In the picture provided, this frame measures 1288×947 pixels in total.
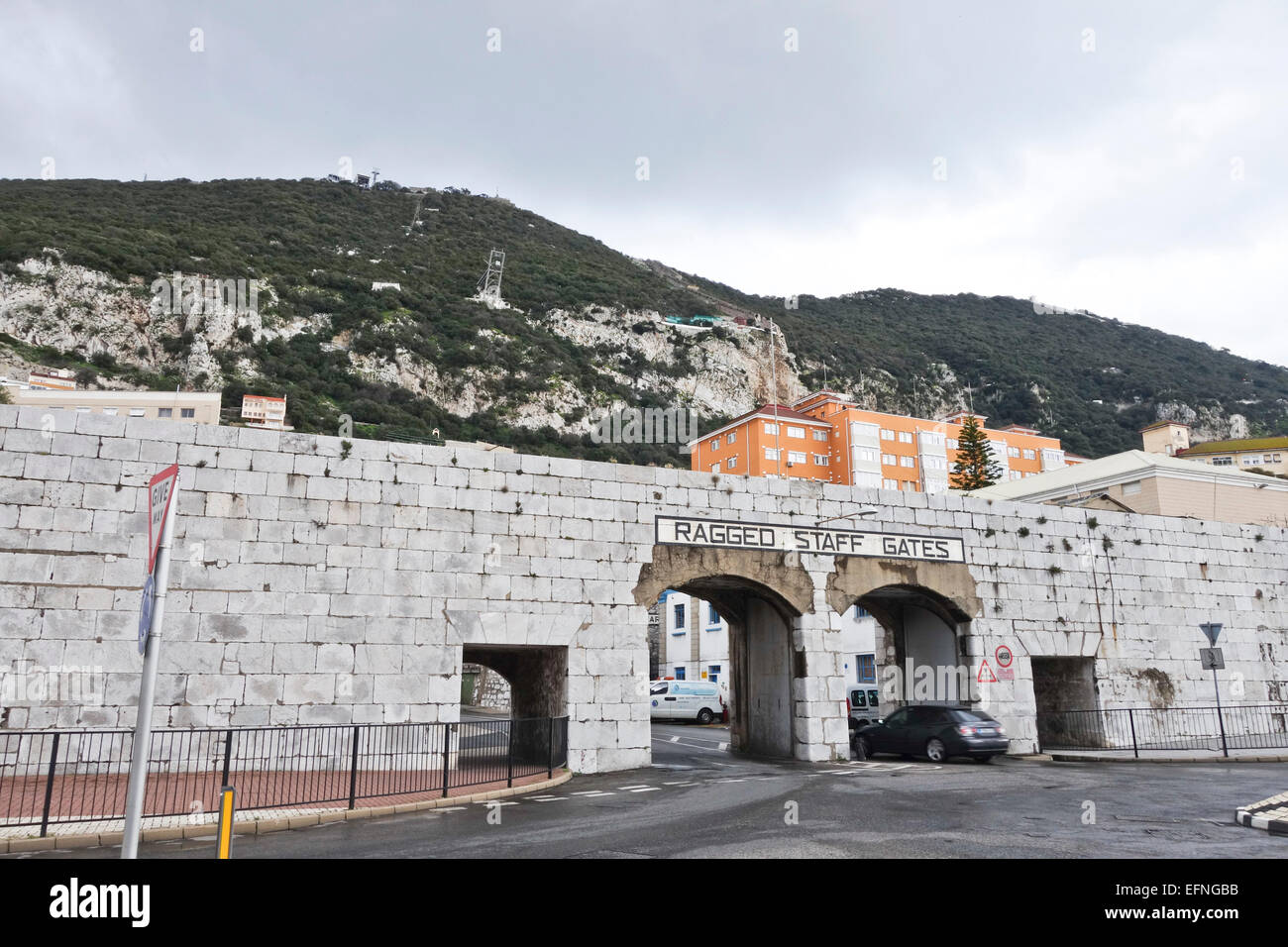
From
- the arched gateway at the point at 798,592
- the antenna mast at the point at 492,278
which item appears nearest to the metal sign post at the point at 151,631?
the arched gateway at the point at 798,592

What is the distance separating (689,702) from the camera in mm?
37375

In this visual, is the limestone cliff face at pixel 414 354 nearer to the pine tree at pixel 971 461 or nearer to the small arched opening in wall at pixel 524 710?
the pine tree at pixel 971 461

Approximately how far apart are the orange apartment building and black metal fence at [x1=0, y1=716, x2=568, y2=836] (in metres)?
63.2

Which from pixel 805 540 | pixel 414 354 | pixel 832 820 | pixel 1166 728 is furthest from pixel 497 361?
pixel 832 820

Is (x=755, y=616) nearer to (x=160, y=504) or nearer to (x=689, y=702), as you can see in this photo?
(x=689, y=702)

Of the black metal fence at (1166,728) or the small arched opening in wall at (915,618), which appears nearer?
the small arched opening in wall at (915,618)

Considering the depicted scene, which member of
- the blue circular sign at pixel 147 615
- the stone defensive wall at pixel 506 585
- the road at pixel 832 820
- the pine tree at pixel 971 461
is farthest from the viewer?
the pine tree at pixel 971 461

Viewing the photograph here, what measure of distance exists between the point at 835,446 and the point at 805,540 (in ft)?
219

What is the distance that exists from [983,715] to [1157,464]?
813 inches

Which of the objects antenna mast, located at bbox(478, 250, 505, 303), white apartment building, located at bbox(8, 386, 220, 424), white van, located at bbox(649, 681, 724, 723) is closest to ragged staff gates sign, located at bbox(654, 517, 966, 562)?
white van, located at bbox(649, 681, 724, 723)

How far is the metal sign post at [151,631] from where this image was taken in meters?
5.38

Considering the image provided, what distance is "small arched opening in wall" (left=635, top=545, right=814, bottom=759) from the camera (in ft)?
61.5
